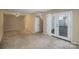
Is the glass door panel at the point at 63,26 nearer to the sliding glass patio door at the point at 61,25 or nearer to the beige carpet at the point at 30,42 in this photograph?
the sliding glass patio door at the point at 61,25

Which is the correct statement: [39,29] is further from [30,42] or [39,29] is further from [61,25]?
[61,25]

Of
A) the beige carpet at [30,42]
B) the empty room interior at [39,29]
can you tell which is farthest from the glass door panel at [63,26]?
the beige carpet at [30,42]

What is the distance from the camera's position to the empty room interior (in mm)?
2236

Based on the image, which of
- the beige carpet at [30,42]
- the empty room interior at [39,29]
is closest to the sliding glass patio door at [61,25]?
the empty room interior at [39,29]

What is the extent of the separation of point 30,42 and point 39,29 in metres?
0.32

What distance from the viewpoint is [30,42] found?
229 cm

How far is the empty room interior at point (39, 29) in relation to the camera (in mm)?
2236

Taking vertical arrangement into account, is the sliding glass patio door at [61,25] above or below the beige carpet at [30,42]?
above

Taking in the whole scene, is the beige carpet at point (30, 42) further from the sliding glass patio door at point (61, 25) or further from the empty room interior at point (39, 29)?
the sliding glass patio door at point (61, 25)
